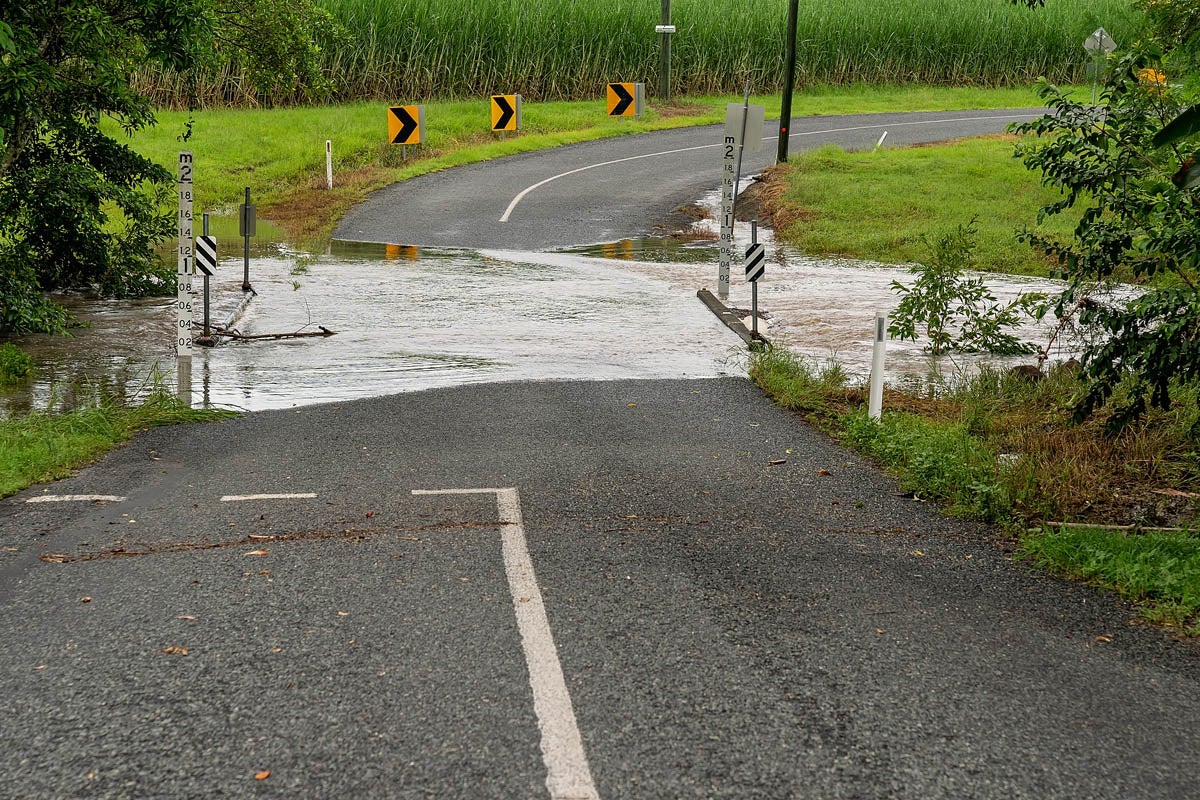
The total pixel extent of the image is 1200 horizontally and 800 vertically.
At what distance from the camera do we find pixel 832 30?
47531mm

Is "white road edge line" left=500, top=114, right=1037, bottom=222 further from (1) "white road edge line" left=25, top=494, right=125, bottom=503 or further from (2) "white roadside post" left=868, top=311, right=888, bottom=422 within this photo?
(1) "white road edge line" left=25, top=494, right=125, bottom=503

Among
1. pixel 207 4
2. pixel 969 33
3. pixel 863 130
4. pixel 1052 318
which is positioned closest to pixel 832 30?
pixel 969 33

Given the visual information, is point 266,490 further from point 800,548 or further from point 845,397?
point 845,397

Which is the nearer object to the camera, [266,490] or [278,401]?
[266,490]

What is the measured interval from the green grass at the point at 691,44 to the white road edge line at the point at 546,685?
105 ft

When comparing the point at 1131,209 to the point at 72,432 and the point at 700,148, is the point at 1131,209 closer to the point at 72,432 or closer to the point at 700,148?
the point at 72,432

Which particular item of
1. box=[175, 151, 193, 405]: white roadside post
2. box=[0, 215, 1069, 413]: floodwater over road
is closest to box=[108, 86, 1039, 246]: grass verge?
box=[0, 215, 1069, 413]: floodwater over road

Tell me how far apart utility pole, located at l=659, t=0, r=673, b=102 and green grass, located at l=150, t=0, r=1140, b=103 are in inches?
91.1

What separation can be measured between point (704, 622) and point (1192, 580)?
2.52m

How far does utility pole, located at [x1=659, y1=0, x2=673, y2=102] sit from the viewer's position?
38.7 meters

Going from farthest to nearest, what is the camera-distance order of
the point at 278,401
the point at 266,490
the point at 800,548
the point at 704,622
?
1. the point at 278,401
2. the point at 266,490
3. the point at 800,548
4. the point at 704,622

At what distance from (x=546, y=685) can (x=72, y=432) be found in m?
5.79

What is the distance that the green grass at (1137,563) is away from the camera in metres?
5.98

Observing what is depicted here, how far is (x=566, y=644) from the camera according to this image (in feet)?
17.4
